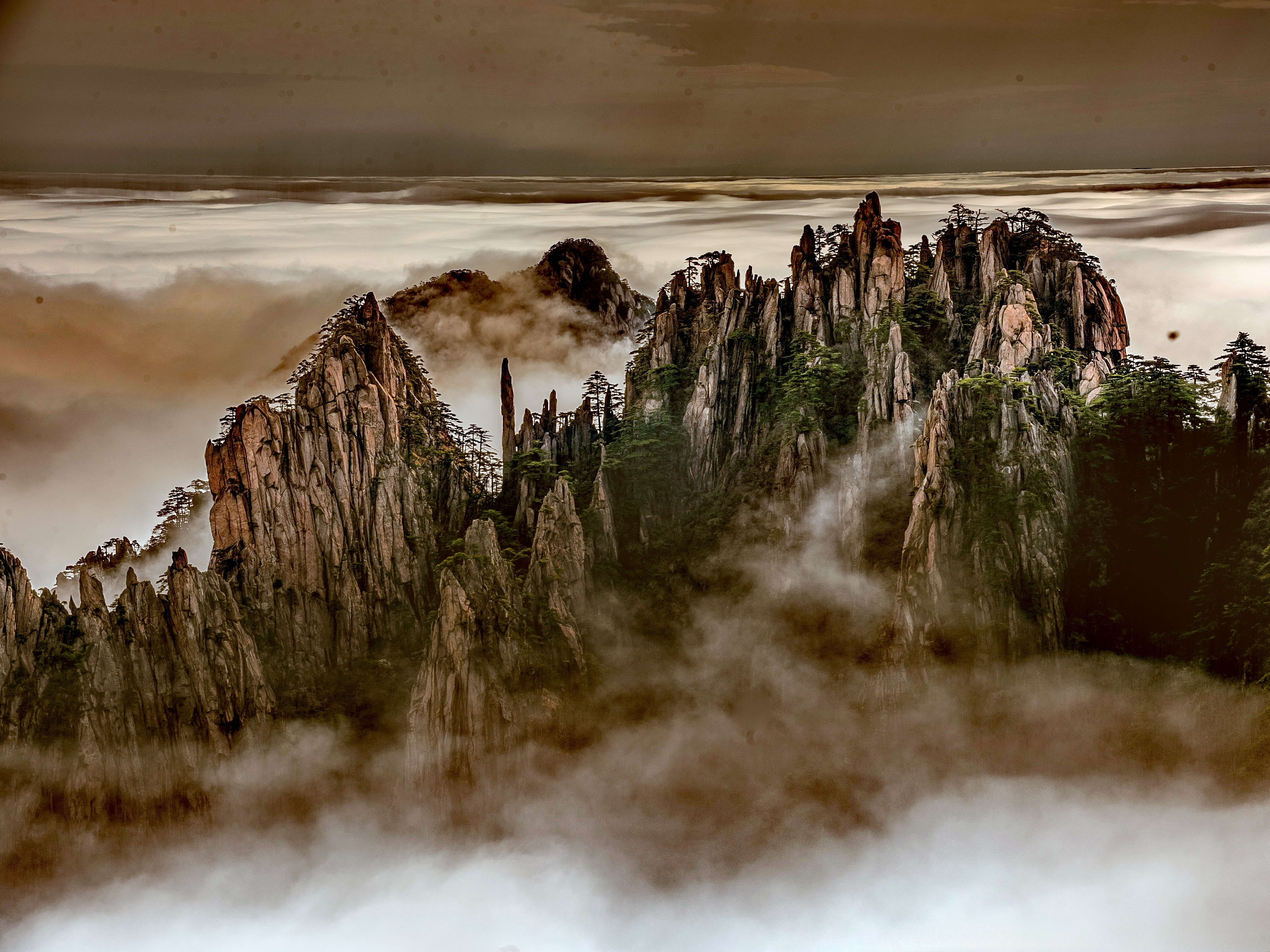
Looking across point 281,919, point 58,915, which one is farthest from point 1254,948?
point 58,915

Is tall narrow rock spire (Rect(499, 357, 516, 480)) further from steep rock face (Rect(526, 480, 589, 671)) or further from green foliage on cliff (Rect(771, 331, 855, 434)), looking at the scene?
green foliage on cliff (Rect(771, 331, 855, 434))

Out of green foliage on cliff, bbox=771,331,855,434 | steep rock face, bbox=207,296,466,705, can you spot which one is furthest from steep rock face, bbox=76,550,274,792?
green foliage on cliff, bbox=771,331,855,434

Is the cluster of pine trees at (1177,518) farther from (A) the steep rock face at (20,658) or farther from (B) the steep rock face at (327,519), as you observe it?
→ (A) the steep rock face at (20,658)

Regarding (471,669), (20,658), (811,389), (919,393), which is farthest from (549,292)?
(20,658)

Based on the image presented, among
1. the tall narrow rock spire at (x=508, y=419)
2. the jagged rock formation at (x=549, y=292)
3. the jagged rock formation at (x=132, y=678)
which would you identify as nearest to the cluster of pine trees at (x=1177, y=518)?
the jagged rock formation at (x=549, y=292)

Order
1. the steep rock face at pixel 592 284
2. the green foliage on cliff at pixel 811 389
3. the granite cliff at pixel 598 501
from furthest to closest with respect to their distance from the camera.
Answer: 1. the steep rock face at pixel 592 284
2. the green foliage on cliff at pixel 811 389
3. the granite cliff at pixel 598 501

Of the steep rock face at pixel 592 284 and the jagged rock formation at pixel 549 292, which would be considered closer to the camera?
the jagged rock formation at pixel 549 292

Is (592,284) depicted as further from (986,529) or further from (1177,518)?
(1177,518)
